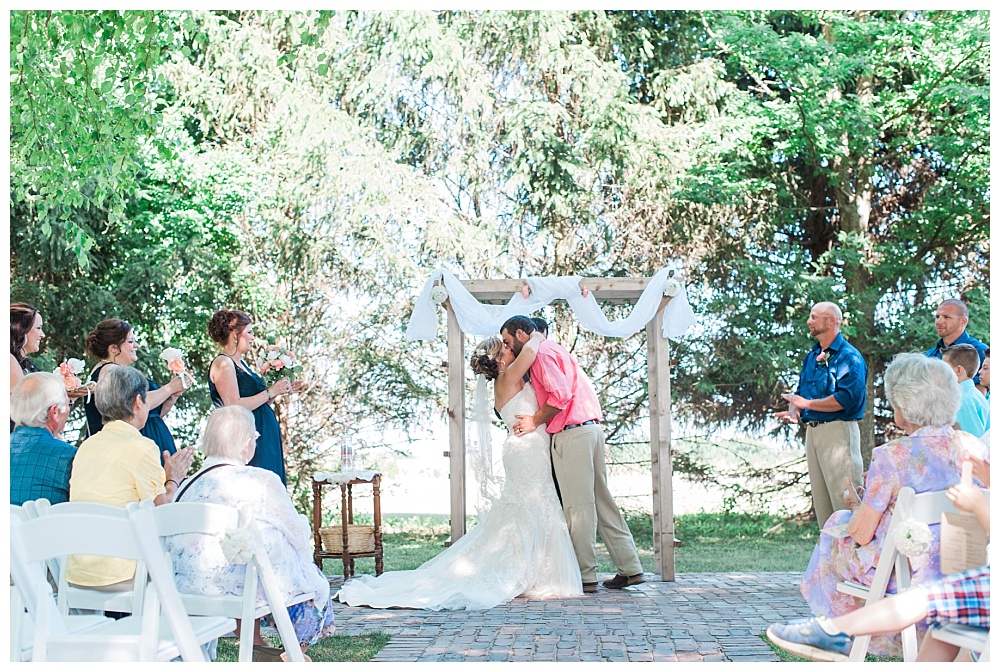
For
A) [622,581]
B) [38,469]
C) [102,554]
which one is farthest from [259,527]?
[622,581]

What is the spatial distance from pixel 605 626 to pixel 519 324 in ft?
7.20

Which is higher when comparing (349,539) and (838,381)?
(838,381)

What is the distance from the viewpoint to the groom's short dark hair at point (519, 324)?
257 inches

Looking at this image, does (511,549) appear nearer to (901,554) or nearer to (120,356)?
(120,356)

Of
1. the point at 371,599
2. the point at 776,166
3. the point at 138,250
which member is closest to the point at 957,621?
the point at 371,599

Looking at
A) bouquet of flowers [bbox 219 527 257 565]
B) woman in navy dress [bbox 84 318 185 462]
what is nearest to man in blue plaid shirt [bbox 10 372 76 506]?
bouquet of flowers [bbox 219 527 257 565]

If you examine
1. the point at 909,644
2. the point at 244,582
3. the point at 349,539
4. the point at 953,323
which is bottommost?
the point at 349,539

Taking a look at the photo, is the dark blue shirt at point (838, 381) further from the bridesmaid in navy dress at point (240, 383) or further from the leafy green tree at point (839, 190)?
the leafy green tree at point (839, 190)

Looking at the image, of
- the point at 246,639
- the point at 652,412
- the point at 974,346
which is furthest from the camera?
the point at 652,412

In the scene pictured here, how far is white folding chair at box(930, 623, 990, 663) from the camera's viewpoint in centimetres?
271

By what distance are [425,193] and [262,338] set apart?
245cm

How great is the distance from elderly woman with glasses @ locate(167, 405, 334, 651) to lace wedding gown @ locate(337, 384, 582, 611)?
5.56 ft

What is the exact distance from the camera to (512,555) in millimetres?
6094

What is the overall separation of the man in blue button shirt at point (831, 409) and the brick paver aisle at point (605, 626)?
712mm
